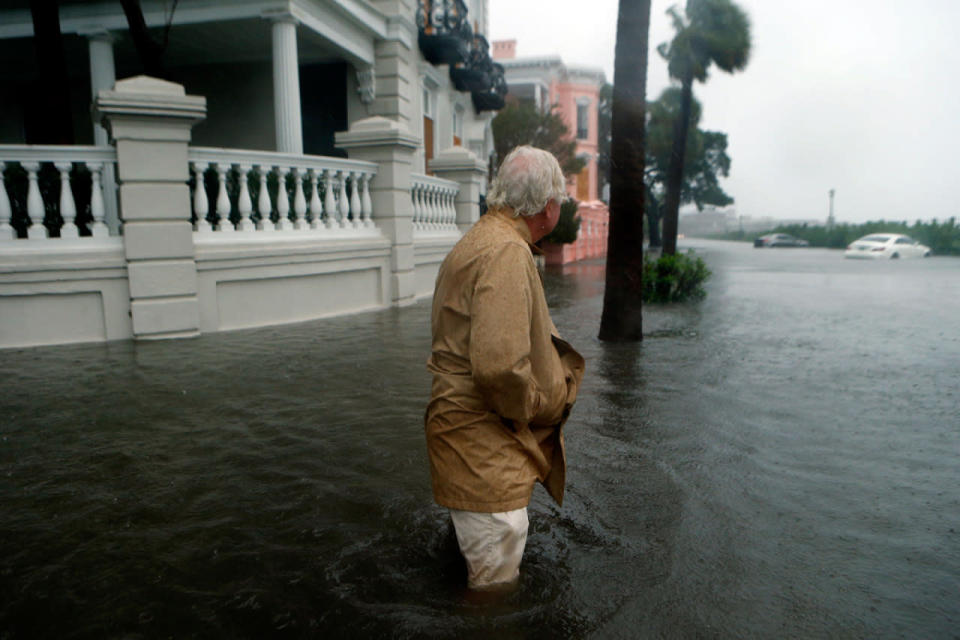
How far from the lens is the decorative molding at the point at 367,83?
15.3m

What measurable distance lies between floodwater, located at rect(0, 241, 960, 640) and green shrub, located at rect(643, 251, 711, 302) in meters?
5.63

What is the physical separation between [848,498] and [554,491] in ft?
6.07

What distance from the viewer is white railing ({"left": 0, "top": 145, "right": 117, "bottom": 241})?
7.33m

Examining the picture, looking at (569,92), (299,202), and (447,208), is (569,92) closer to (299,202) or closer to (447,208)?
(447,208)

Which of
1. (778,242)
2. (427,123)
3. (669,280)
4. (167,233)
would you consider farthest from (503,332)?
(778,242)

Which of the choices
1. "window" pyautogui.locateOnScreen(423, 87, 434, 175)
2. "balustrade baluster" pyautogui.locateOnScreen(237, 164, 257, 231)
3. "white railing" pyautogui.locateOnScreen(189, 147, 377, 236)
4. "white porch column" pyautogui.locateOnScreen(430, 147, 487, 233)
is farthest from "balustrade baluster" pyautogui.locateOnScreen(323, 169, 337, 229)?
"window" pyautogui.locateOnScreen(423, 87, 434, 175)

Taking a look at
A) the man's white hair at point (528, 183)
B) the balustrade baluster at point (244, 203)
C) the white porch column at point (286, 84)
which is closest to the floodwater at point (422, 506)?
the man's white hair at point (528, 183)

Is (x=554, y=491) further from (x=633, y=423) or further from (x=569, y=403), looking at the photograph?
(x=633, y=423)

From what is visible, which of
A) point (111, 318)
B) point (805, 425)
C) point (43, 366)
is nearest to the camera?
point (805, 425)

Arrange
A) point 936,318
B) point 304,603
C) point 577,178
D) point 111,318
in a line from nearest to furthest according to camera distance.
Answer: point 304,603 → point 111,318 → point 936,318 → point 577,178

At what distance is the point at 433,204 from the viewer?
13047 millimetres

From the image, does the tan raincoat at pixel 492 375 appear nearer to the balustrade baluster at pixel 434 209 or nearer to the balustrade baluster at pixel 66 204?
the balustrade baluster at pixel 66 204

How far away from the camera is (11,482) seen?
3850mm

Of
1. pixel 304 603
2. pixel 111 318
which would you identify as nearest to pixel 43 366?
pixel 111 318
